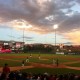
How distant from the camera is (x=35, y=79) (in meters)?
15.1

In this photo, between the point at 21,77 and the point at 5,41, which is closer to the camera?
the point at 21,77

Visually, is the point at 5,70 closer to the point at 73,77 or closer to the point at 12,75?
the point at 12,75

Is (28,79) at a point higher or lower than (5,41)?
lower

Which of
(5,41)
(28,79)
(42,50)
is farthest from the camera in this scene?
(5,41)

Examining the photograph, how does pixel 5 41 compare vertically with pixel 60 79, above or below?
above

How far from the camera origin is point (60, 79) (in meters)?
14.7

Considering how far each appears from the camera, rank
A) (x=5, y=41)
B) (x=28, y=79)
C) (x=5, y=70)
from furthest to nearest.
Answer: (x=5, y=41)
(x=5, y=70)
(x=28, y=79)

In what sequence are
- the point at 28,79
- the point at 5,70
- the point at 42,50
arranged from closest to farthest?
the point at 28,79, the point at 5,70, the point at 42,50

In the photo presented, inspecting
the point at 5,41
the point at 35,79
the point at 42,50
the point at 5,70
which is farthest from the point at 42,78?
the point at 5,41

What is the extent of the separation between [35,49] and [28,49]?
147 inches

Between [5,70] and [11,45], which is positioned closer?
[5,70]

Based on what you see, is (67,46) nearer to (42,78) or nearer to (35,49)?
(35,49)

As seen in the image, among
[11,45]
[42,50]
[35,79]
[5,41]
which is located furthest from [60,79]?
[5,41]

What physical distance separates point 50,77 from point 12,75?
96.2 inches
